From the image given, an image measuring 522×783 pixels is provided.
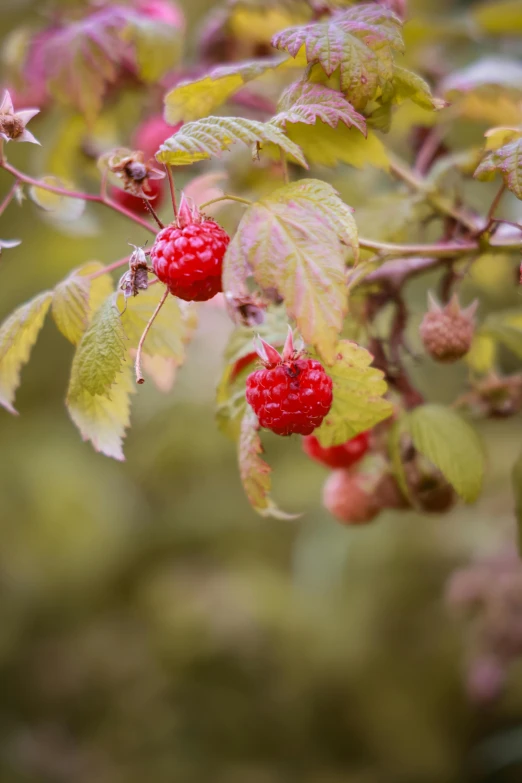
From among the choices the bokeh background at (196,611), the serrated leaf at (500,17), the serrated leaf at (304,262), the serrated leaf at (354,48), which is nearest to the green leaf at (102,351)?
the serrated leaf at (304,262)

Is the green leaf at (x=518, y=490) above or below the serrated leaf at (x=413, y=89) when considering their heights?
below

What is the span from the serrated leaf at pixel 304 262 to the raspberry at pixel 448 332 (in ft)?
0.68

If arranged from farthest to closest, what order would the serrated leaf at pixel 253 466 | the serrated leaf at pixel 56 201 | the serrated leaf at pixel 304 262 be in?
the serrated leaf at pixel 56 201 < the serrated leaf at pixel 253 466 < the serrated leaf at pixel 304 262

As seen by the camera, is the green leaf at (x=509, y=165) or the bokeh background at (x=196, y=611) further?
the bokeh background at (x=196, y=611)

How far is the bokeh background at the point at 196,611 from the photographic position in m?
2.00

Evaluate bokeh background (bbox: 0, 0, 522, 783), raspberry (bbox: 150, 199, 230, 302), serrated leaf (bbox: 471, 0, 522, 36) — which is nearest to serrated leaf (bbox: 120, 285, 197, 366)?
raspberry (bbox: 150, 199, 230, 302)

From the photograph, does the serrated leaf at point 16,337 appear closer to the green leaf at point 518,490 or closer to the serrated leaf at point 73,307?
the serrated leaf at point 73,307

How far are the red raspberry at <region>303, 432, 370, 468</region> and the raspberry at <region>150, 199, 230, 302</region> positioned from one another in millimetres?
281

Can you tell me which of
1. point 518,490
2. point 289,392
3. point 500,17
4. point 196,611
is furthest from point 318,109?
point 196,611

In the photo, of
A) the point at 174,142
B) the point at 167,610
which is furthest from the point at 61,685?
the point at 174,142

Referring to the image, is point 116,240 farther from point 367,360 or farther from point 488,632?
point 367,360

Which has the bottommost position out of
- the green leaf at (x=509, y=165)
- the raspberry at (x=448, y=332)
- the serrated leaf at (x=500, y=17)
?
the raspberry at (x=448, y=332)

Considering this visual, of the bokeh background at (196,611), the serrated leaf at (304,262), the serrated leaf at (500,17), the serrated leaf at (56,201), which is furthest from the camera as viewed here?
the bokeh background at (196,611)

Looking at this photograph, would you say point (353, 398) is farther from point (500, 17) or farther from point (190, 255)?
point (500, 17)
